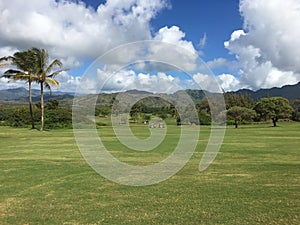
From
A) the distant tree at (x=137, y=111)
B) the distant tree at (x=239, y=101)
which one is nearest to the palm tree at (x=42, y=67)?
the distant tree at (x=137, y=111)

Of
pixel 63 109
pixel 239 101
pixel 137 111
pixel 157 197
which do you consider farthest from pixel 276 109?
pixel 157 197

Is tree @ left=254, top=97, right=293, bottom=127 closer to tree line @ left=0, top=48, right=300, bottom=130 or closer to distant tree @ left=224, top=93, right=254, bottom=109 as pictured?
tree line @ left=0, top=48, right=300, bottom=130

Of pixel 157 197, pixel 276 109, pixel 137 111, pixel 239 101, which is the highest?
pixel 239 101

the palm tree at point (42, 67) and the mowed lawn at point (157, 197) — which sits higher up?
the palm tree at point (42, 67)

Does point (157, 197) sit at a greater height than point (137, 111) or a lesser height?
lesser

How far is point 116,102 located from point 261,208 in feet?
97.6

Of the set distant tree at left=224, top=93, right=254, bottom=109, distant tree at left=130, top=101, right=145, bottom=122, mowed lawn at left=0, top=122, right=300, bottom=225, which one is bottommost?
mowed lawn at left=0, top=122, right=300, bottom=225

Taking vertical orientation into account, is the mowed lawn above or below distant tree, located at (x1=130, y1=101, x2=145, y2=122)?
below

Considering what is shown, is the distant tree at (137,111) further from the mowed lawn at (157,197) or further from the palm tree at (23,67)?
the mowed lawn at (157,197)

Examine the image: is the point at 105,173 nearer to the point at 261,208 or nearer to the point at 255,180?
the point at 255,180

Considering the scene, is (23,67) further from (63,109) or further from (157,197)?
(157,197)

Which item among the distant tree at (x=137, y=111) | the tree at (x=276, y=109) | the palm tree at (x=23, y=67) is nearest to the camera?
the palm tree at (x=23, y=67)

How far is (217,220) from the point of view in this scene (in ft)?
22.0

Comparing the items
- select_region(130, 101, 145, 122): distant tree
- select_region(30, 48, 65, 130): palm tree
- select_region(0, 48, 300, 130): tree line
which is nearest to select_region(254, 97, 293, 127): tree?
select_region(0, 48, 300, 130): tree line
